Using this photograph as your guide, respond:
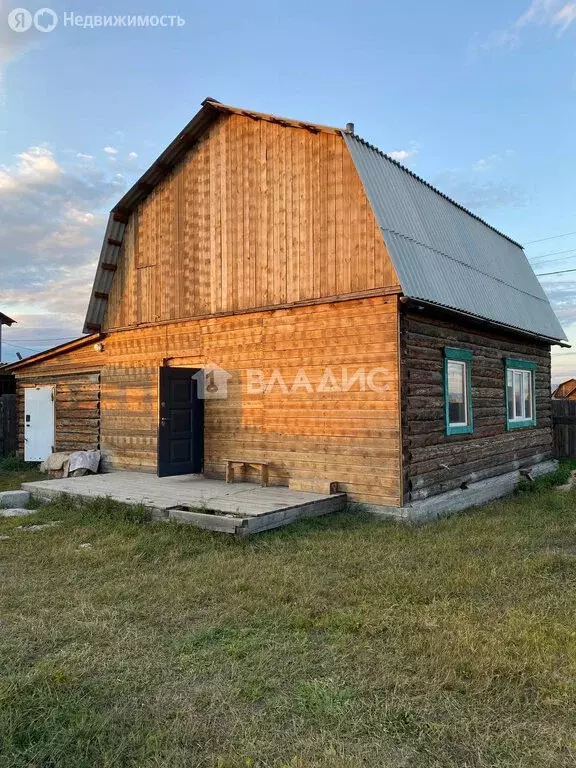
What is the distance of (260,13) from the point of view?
920 cm

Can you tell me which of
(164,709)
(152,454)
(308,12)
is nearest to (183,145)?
(308,12)

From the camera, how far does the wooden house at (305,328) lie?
343 inches

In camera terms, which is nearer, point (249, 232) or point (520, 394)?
point (249, 232)

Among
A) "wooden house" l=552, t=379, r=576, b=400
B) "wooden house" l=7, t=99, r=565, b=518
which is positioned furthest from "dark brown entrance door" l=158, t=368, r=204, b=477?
"wooden house" l=552, t=379, r=576, b=400

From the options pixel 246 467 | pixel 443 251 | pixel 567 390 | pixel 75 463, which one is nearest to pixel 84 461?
pixel 75 463

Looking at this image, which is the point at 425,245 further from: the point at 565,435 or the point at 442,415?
the point at 565,435

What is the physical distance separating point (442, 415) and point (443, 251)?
299 centimetres

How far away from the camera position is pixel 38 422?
48.4 ft

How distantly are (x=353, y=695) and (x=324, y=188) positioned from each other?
7.69 metres

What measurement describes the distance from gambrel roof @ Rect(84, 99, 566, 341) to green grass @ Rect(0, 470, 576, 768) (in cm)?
425

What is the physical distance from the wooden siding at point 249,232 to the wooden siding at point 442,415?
146 centimetres

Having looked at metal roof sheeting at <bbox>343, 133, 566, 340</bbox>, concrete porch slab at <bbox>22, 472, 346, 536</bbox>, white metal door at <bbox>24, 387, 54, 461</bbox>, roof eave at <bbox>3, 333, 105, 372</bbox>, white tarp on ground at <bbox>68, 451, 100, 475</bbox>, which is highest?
metal roof sheeting at <bbox>343, 133, 566, 340</bbox>

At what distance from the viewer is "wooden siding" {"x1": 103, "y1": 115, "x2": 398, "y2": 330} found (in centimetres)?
895

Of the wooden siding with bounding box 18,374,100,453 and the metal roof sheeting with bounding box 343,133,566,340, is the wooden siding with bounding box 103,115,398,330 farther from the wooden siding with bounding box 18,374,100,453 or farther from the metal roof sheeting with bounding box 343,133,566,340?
the wooden siding with bounding box 18,374,100,453
